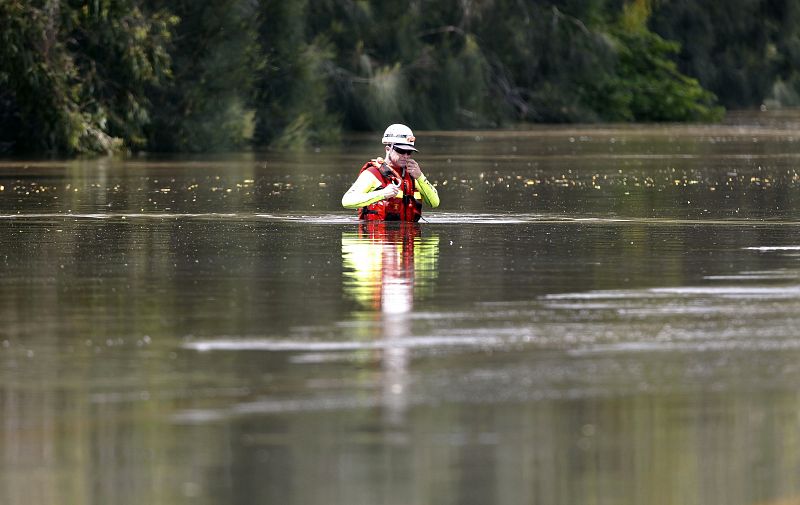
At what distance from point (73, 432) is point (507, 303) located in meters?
5.04

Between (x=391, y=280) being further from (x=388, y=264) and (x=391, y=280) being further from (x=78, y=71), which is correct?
(x=78, y=71)

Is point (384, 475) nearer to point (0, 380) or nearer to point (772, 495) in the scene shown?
point (772, 495)

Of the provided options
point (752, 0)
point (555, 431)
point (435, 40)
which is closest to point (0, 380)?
point (555, 431)

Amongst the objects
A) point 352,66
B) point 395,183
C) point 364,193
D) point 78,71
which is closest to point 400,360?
point 364,193

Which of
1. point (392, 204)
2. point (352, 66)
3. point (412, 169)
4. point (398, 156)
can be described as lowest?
point (392, 204)

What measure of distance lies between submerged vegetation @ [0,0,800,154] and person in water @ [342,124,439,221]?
23.2 meters

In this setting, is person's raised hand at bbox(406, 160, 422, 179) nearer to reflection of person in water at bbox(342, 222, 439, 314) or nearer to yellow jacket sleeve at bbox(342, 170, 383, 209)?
yellow jacket sleeve at bbox(342, 170, 383, 209)

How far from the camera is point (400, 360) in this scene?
35.3 ft

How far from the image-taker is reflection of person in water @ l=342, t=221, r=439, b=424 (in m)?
Answer: 10.4

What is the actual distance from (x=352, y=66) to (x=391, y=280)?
48435mm

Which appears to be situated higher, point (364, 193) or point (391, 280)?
point (364, 193)

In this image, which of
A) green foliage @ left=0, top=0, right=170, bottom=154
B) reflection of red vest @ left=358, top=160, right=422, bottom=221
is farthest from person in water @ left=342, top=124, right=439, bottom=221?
green foliage @ left=0, top=0, right=170, bottom=154

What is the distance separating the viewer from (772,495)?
741cm

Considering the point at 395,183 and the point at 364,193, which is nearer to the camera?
the point at 364,193
